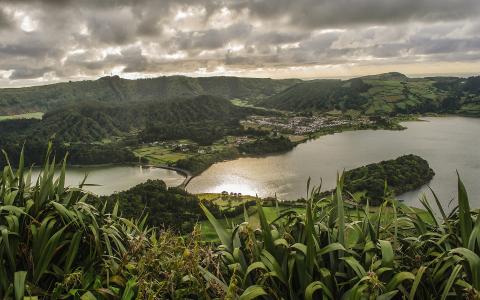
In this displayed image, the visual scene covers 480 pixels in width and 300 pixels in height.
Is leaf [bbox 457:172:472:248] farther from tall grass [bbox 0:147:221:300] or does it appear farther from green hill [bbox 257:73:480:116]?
green hill [bbox 257:73:480:116]

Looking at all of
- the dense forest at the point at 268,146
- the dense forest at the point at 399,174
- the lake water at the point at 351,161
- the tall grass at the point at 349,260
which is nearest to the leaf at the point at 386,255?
the tall grass at the point at 349,260

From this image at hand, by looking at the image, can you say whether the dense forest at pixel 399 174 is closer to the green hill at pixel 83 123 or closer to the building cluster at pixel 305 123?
the building cluster at pixel 305 123

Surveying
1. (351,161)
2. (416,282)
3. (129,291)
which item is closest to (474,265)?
(416,282)

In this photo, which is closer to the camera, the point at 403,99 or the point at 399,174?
the point at 399,174

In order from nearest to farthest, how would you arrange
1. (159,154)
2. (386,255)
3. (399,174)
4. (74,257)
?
(386,255)
(74,257)
(399,174)
(159,154)

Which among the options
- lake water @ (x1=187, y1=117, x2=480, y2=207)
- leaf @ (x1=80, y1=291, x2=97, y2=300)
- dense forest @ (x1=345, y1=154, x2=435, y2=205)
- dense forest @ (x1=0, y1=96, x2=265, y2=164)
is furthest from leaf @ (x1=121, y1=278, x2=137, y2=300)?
dense forest @ (x1=0, y1=96, x2=265, y2=164)

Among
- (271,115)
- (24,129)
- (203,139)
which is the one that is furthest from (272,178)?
(24,129)

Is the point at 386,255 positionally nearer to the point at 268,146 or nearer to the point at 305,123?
the point at 268,146
